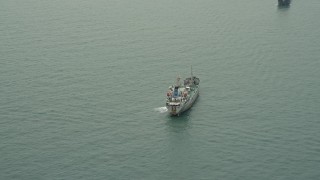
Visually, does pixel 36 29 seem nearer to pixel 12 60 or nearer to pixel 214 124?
pixel 12 60

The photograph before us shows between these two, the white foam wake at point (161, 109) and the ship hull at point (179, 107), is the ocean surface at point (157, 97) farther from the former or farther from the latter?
the ship hull at point (179, 107)

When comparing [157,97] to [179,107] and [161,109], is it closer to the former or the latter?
[161,109]

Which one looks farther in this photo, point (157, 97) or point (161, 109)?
point (157, 97)

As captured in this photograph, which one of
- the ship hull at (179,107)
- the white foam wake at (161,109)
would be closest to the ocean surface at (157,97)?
the white foam wake at (161,109)

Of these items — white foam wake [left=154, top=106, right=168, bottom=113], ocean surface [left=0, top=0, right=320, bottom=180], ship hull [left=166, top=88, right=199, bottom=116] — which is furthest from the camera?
white foam wake [left=154, top=106, right=168, bottom=113]

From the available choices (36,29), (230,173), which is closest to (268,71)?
(230,173)

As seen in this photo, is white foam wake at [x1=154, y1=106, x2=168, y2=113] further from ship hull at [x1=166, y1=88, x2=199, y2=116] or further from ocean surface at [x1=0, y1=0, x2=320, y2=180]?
ship hull at [x1=166, y1=88, x2=199, y2=116]

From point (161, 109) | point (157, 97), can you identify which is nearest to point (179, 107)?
point (161, 109)

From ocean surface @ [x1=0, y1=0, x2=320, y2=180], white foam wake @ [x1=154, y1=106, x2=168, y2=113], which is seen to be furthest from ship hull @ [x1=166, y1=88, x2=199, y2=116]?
white foam wake @ [x1=154, y1=106, x2=168, y2=113]
